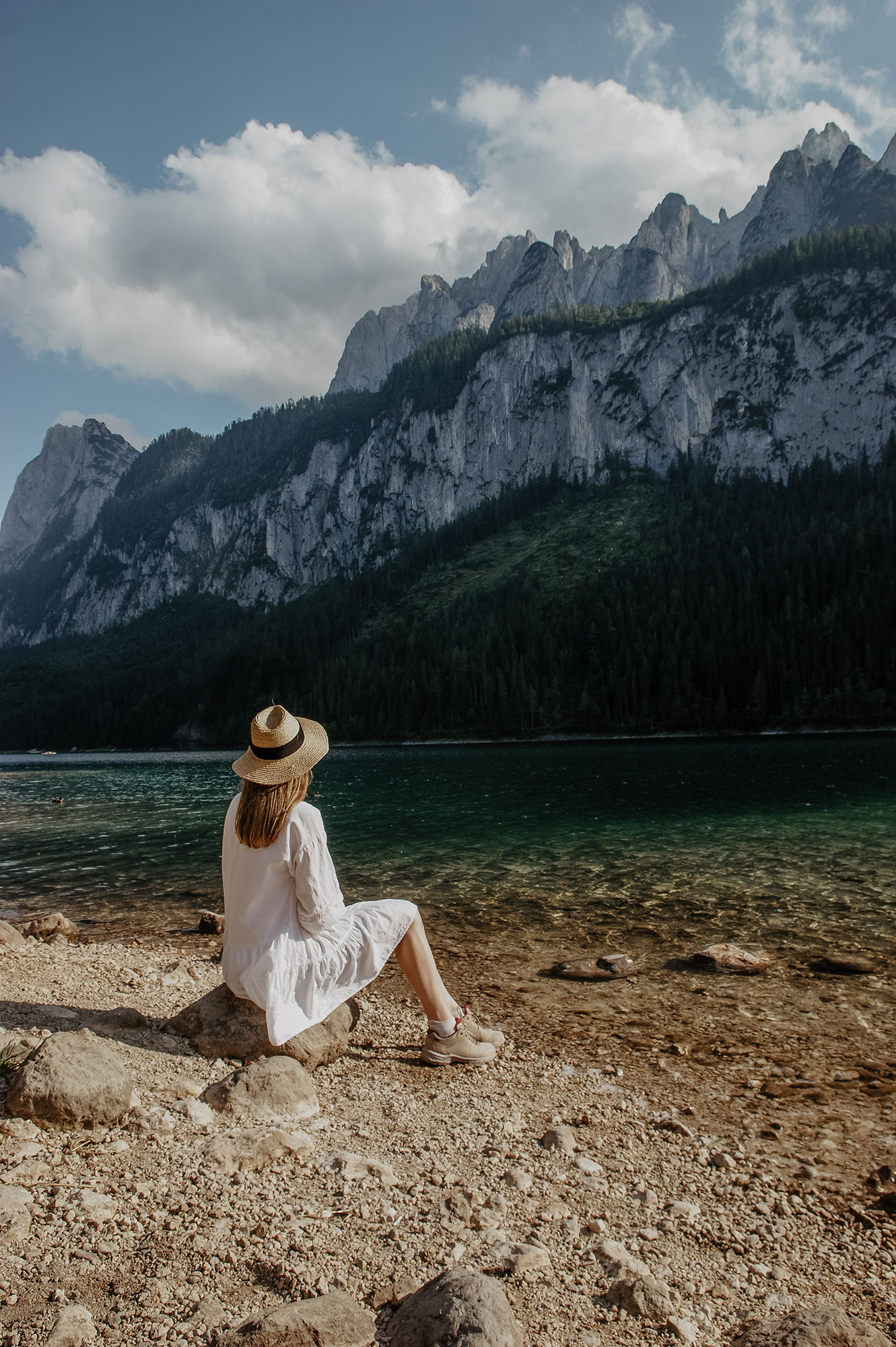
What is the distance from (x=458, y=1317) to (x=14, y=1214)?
8.04 feet

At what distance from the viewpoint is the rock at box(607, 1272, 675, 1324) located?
10.4 feet

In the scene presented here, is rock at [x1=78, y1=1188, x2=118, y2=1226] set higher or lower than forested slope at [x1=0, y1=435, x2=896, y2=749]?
lower

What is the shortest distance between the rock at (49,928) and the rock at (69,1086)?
9607mm

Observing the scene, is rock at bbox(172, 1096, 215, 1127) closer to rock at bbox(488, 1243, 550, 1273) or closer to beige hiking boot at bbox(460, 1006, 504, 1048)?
rock at bbox(488, 1243, 550, 1273)

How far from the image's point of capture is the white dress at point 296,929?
18.6 feet

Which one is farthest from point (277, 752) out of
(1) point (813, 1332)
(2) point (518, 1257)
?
(1) point (813, 1332)

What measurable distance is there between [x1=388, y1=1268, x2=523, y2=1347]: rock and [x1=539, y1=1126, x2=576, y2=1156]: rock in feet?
6.21

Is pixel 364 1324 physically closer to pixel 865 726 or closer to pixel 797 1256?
pixel 797 1256

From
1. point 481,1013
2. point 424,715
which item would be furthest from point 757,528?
point 481,1013

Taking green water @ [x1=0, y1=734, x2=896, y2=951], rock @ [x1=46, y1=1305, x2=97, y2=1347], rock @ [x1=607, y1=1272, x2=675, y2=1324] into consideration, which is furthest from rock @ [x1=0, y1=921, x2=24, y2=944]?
rock @ [x1=607, y1=1272, x2=675, y2=1324]

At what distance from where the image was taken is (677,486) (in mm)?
182750

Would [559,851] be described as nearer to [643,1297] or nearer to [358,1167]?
[358,1167]

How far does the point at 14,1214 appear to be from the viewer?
357cm

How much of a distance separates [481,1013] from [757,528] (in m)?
154
